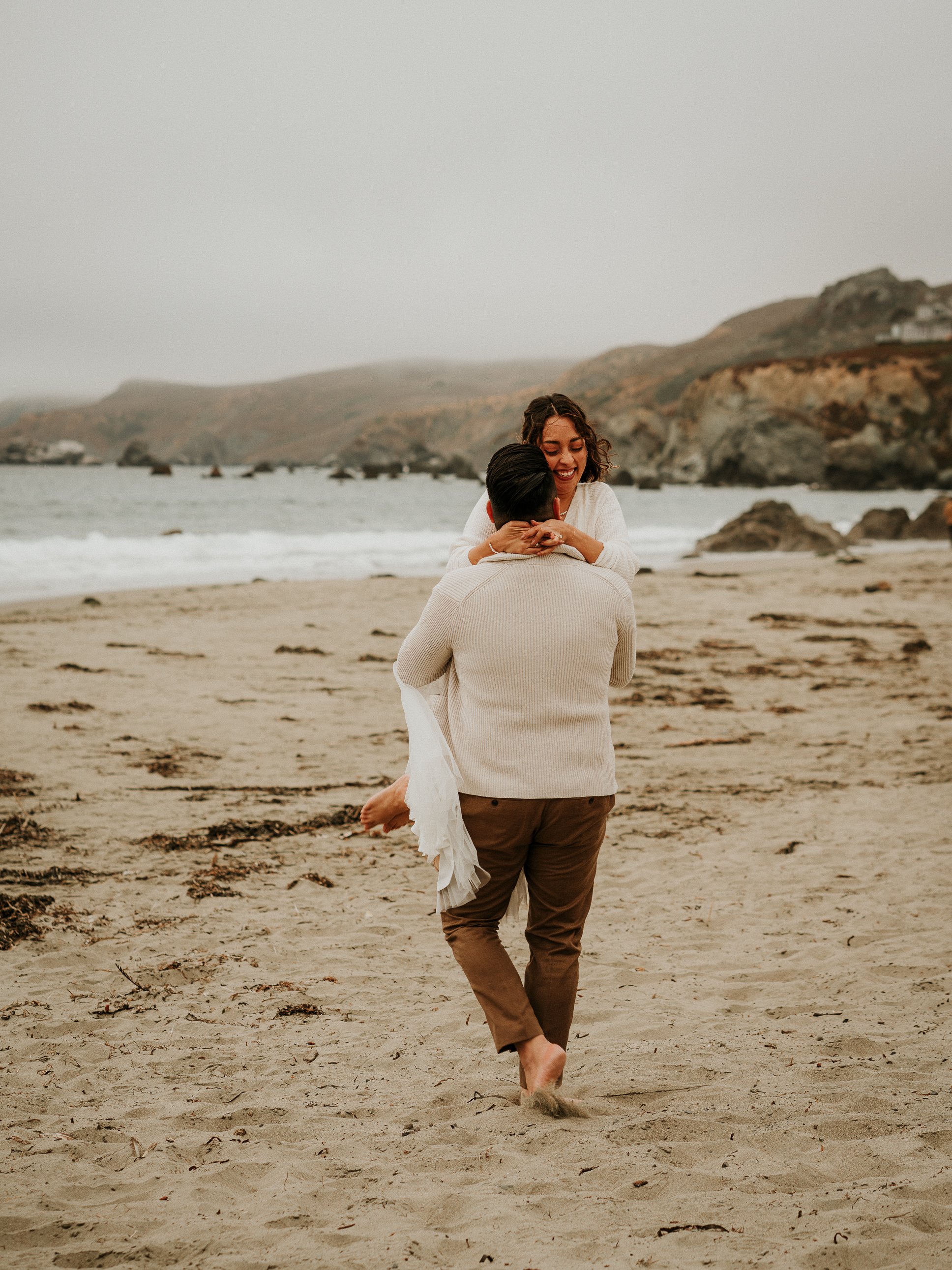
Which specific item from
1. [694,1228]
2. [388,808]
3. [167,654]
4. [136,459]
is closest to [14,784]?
[388,808]

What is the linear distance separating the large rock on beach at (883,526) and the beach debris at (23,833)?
2565cm

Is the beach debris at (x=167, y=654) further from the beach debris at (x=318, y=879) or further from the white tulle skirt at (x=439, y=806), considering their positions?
the white tulle skirt at (x=439, y=806)

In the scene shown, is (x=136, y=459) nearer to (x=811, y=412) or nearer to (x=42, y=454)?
(x=42, y=454)

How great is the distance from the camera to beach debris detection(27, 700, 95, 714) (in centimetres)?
739

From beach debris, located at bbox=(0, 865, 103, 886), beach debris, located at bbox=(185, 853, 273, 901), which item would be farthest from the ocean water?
beach debris, located at bbox=(185, 853, 273, 901)

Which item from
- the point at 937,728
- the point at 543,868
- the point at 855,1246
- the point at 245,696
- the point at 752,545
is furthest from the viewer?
the point at 752,545

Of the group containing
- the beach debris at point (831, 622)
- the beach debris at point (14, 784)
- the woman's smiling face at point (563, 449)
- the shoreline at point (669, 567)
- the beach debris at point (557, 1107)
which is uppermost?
the woman's smiling face at point (563, 449)

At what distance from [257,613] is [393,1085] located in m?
10.1

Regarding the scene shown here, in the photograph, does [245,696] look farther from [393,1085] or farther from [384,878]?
[393,1085]

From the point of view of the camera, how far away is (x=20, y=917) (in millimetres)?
4184

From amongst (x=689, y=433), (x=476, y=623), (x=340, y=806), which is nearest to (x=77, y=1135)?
(x=476, y=623)

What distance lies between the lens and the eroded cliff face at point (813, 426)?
63.3m

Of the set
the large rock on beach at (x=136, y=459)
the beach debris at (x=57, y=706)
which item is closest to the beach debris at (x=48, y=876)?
the beach debris at (x=57, y=706)

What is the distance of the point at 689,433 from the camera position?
86.4 m
